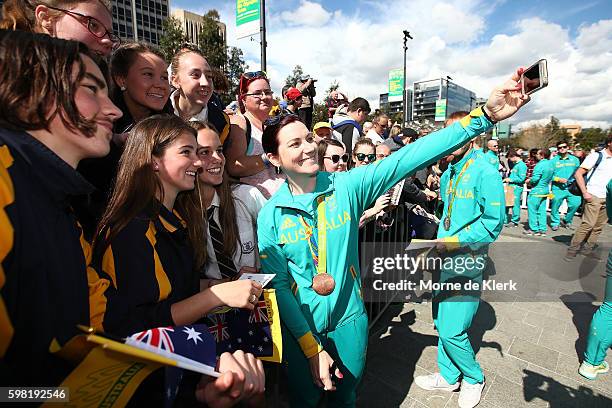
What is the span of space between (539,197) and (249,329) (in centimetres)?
1023

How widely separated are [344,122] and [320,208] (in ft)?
13.7

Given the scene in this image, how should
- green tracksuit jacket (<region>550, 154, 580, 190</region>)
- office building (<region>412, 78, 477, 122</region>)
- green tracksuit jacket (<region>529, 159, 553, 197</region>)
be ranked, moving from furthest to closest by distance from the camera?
office building (<region>412, 78, 477, 122</region>) < green tracksuit jacket (<region>550, 154, 580, 190</region>) < green tracksuit jacket (<region>529, 159, 553, 197</region>)

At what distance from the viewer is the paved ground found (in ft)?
9.75

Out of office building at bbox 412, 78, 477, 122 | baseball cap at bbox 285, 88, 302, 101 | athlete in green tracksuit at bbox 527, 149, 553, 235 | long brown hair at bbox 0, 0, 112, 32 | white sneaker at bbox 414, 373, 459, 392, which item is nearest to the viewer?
long brown hair at bbox 0, 0, 112, 32

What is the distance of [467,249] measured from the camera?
114 inches

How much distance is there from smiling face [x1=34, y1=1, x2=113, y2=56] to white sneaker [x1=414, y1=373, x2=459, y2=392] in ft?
12.5

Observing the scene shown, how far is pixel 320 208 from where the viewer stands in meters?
2.02

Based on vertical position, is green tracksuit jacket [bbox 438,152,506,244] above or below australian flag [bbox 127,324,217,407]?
above

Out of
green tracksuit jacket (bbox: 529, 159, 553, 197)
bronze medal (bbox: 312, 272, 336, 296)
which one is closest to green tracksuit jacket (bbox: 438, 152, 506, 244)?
bronze medal (bbox: 312, 272, 336, 296)

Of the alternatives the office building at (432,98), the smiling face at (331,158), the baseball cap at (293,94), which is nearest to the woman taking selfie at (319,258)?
the smiling face at (331,158)

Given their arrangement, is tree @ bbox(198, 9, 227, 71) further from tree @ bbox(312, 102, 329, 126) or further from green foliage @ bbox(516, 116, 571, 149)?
green foliage @ bbox(516, 116, 571, 149)

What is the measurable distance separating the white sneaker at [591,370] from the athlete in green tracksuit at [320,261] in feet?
8.80

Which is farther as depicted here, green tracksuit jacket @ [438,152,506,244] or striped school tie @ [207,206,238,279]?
green tracksuit jacket @ [438,152,506,244]

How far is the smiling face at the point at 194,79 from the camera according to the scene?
2752 mm
